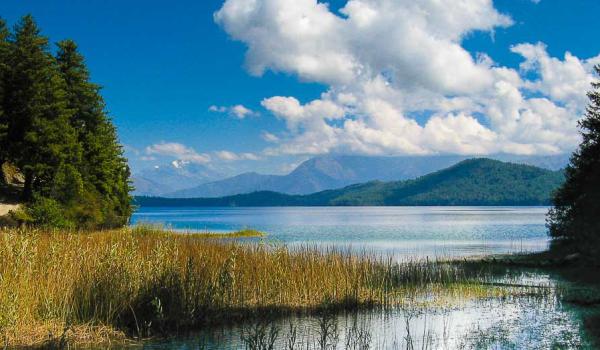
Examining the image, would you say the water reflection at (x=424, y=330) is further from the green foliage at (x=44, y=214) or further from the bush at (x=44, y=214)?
the bush at (x=44, y=214)

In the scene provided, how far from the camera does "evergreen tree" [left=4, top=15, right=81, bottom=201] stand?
43.2 m

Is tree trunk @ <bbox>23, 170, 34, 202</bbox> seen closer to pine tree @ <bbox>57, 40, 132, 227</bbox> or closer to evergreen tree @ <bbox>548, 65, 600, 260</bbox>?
pine tree @ <bbox>57, 40, 132, 227</bbox>

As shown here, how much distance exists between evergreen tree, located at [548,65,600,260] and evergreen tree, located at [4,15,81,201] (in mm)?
36291

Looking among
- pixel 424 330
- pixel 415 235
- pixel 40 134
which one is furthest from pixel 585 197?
pixel 40 134

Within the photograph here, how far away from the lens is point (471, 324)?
1454 centimetres

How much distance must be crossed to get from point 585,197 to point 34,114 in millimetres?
38400

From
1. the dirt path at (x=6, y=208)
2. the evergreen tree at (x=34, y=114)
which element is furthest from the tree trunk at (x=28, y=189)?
the dirt path at (x=6, y=208)

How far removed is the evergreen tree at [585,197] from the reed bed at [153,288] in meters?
14.1

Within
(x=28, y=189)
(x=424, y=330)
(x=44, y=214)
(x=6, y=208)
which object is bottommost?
(x=424, y=330)

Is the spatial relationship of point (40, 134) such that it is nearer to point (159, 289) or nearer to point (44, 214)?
point (44, 214)

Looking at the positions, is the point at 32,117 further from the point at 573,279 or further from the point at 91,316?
the point at 573,279

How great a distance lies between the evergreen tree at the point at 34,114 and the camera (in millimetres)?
43156

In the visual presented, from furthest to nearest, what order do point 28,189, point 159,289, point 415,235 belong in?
point 415,235 < point 28,189 < point 159,289

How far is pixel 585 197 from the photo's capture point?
105 feet
